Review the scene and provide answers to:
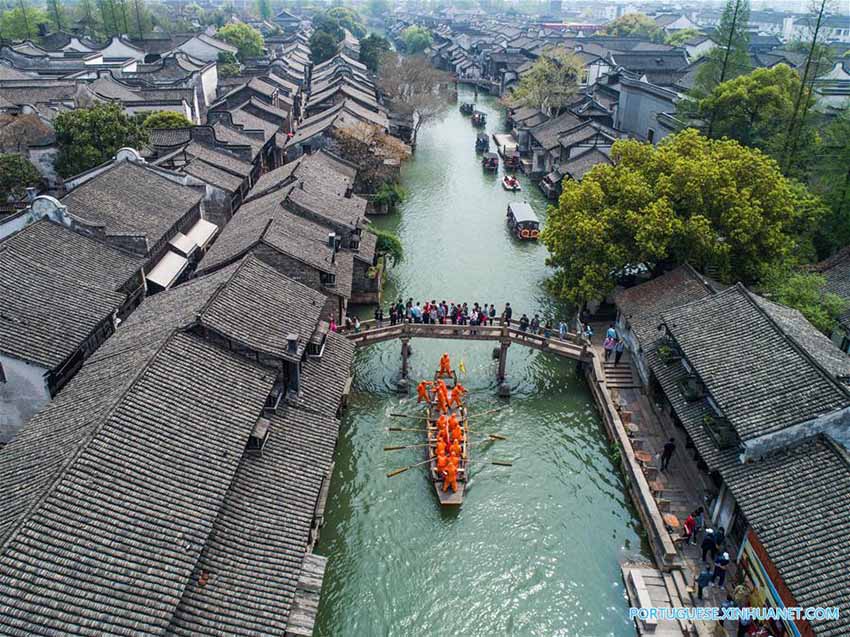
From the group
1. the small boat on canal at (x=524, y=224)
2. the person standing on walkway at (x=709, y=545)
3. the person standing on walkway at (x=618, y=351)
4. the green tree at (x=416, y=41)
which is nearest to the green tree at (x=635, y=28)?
the green tree at (x=416, y=41)

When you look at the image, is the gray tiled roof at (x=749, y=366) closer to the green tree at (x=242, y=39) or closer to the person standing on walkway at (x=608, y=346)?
the person standing on walkway at (x=608, y=346)

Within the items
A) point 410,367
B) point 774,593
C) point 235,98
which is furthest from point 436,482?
point 235,98

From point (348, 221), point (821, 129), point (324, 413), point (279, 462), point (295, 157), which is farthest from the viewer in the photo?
point (295, 157)

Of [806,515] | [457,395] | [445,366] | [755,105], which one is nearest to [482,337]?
[445,366]

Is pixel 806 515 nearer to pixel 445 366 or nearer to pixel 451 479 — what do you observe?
pixel 451 479

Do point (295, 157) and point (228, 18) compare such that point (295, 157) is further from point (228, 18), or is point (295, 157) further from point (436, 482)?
point (228, 18)

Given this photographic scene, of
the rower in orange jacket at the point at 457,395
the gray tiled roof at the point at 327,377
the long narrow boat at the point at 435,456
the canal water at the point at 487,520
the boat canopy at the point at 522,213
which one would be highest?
the gray tiled roof at the point at 327,377
